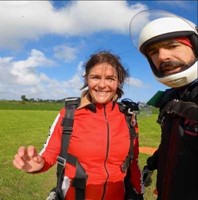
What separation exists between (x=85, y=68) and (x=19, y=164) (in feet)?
4.11

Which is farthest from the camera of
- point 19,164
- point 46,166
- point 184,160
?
point 46,166

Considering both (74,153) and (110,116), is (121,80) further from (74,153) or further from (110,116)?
(74,153)

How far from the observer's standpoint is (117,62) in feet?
12.3

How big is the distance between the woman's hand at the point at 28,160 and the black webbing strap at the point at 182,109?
1142 mm

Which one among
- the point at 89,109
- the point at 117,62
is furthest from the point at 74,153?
the point at 117,62

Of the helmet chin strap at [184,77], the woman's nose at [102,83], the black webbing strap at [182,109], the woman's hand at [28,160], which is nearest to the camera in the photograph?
the black webbing strap at [182,109]

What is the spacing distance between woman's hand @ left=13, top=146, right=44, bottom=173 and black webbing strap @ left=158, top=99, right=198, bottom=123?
114 centimetres

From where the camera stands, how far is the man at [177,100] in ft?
7.95

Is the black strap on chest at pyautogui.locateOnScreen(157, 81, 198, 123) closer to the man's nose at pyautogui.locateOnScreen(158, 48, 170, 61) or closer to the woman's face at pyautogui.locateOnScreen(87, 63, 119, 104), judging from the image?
the man's nose at pyautogui.locateOnScreen(158, 48, 170, 61)

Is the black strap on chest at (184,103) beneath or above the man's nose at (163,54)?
beneath

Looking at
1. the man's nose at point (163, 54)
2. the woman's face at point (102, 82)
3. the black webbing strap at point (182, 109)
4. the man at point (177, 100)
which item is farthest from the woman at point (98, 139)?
the man's nose at point (163, 54)

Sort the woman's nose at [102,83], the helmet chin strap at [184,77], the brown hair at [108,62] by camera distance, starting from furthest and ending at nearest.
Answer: the brown hair at [108,62] → the woman's nose at [102,83] → the helmet chin strap at [184,77]

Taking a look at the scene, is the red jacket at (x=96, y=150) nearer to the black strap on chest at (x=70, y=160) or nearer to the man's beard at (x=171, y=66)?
the black strap on chest at (x=70, y=160)

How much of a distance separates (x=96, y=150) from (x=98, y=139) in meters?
0.11
